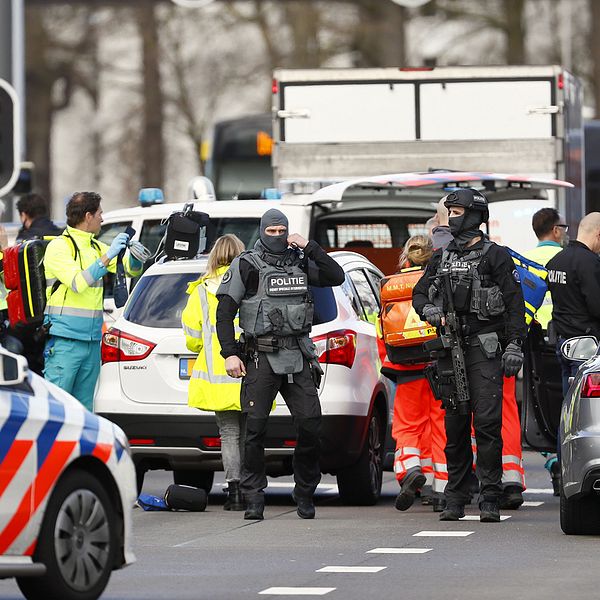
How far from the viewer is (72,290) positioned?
40.6 ft

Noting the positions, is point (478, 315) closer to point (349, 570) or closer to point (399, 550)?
point (399, 550)

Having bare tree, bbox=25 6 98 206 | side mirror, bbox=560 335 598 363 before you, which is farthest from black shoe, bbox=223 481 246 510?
bare tree, bbox=25 6 98 206

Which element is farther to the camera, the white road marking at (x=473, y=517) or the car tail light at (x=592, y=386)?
the white road marking at (x=473, y=517)

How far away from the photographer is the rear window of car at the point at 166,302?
12.1 meters

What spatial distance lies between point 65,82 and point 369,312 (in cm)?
3237

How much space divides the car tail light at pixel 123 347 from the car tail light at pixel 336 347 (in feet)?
3.30

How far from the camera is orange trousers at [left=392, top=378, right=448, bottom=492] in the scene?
12.0m

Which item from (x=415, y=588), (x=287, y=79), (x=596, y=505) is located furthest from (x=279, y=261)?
(x=287, y=79)

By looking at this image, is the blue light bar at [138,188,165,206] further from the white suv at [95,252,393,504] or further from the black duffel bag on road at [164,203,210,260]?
the white suv at [95,252,393,504]

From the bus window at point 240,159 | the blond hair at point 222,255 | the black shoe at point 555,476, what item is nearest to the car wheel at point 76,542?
the blond hair at point 222,255

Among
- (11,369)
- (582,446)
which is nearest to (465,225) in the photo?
(582,446)

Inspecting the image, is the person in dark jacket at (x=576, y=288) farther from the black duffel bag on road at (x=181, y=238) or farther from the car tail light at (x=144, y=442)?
the car tail light at (x=144, y=442)

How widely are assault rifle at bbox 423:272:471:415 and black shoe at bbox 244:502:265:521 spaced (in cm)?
119

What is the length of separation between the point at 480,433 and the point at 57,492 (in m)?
4.09
